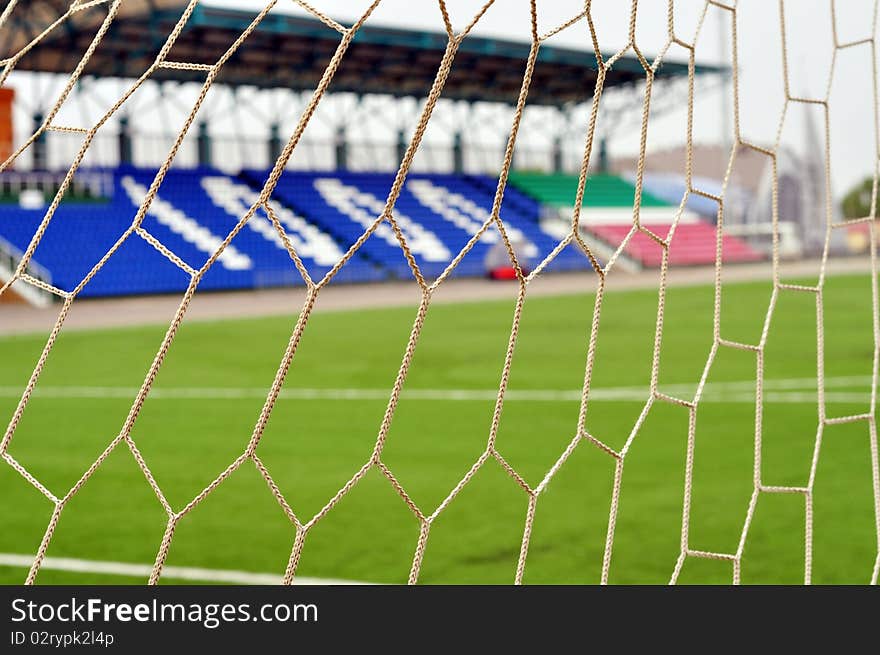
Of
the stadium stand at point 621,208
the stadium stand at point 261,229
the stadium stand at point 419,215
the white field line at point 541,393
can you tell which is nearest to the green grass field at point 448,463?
the white field line at point 541,393

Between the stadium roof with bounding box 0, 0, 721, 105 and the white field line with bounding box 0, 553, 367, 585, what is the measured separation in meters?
12.3

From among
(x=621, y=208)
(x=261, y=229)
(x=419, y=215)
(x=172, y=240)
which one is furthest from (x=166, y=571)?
(x=621, y=208)

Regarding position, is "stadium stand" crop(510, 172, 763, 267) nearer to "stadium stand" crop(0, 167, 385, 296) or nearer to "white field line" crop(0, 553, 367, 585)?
"stadium stand" crop(0, 167, 385, 296)

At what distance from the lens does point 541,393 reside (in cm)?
581

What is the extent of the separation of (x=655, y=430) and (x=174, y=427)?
224cm

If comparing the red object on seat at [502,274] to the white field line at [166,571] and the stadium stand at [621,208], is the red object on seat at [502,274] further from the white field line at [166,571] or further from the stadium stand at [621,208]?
the white field line at [166,571]

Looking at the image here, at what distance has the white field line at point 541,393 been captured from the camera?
546cm

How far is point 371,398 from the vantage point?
582cm

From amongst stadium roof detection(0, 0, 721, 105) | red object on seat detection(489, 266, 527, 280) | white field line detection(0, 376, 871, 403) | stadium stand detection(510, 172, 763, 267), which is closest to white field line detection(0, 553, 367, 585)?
white field line detection(0, 376, 871, 403)

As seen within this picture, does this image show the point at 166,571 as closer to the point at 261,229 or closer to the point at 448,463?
the point at 448,463

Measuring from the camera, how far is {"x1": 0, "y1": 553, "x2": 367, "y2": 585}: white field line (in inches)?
103

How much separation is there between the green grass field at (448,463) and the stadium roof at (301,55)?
28.9 ft
